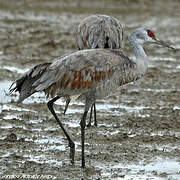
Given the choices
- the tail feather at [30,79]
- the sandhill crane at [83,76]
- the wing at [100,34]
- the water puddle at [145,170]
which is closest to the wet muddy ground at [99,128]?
the water puddle at [145,170]

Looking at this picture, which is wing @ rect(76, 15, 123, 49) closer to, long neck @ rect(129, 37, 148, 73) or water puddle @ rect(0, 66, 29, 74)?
long neck @ rect(129, 37, 148, 73)

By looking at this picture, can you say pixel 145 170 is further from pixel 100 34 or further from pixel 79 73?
pixel 100 34

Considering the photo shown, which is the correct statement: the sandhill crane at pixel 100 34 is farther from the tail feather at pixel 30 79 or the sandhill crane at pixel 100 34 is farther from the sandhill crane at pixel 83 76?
the tail feather at pixel 30 79

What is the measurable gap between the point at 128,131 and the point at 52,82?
6.42 feet

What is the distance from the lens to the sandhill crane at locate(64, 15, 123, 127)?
894cm

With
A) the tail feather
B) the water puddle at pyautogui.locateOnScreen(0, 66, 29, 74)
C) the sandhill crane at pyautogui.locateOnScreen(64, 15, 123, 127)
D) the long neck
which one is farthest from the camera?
the water puddle at pyautogui.locateOnScreen(0, 66, 29, 74)

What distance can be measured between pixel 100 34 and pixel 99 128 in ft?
4.88

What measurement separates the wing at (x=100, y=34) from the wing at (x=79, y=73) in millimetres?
2242

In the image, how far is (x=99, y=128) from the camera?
8.34 metres

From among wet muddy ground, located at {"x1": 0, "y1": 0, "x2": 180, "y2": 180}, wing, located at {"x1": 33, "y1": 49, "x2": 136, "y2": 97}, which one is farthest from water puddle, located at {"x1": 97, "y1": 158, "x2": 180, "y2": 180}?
wing, located at {"x1": 33, "y1": 49, "x2": 136, "y2": 97}

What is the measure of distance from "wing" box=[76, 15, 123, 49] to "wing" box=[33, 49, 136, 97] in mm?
2242

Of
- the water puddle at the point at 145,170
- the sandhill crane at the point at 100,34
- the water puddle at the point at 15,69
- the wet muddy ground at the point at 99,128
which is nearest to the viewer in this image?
the water puddle at the point at 145,170

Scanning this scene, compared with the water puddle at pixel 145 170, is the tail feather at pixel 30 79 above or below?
above

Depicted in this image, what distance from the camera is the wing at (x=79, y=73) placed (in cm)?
658
